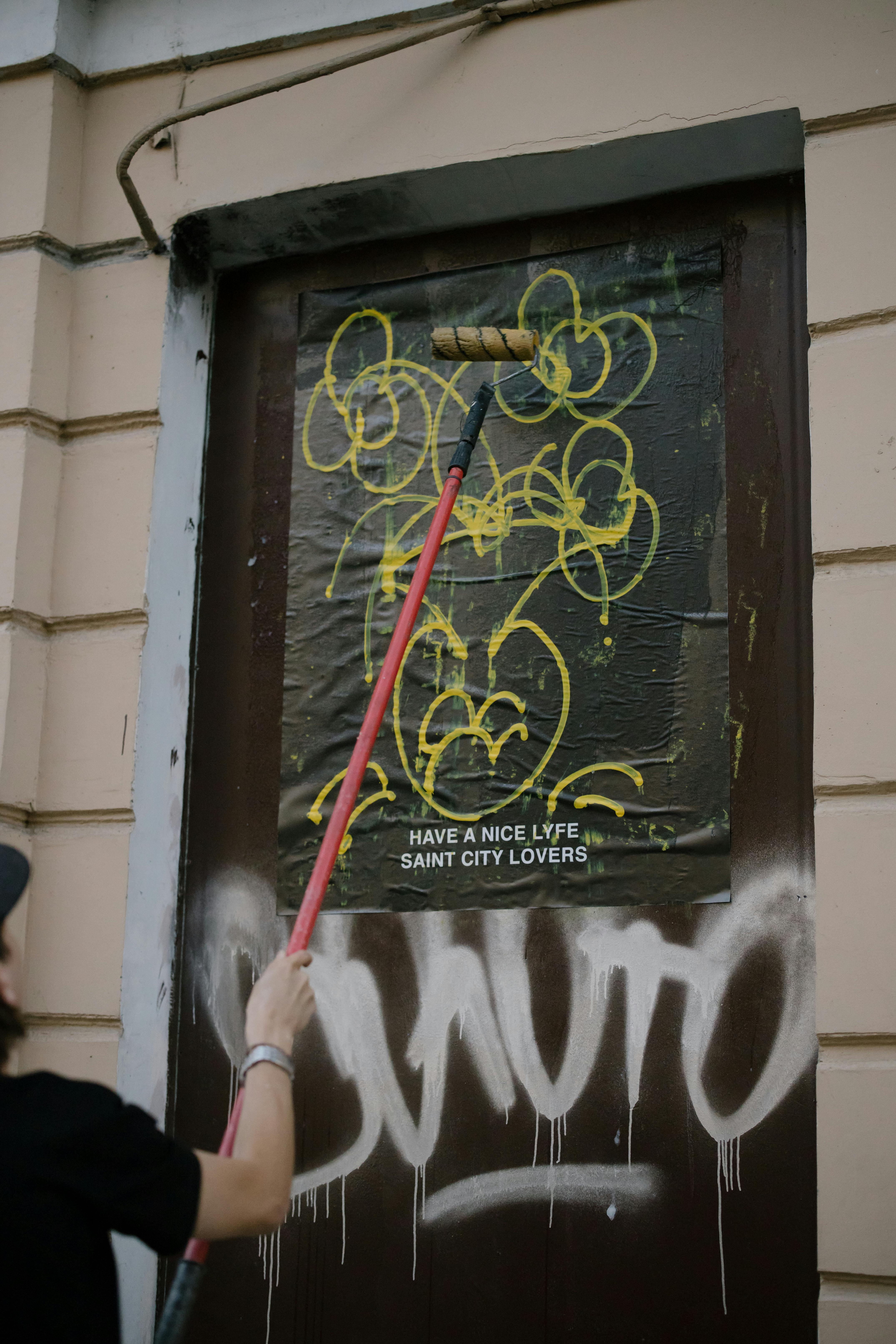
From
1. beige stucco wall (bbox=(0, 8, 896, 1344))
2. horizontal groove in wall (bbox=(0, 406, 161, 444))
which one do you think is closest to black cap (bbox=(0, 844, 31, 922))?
beige stucco wall (bbox=(0, 8, 896, 1344))

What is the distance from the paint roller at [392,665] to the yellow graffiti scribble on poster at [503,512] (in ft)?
0.21

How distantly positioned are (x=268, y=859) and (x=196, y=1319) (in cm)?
121

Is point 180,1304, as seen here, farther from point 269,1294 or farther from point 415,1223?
point 269,1294

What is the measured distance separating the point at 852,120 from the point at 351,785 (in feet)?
6.97

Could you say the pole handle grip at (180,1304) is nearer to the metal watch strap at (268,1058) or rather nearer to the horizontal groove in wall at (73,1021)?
the metal watch strap at (268,1058)

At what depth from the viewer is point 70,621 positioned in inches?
155

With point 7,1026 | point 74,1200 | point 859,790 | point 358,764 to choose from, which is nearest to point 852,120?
point 859,790

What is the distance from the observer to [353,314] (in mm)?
→ 4141

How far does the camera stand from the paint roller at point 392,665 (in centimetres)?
222

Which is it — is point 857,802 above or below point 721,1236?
above

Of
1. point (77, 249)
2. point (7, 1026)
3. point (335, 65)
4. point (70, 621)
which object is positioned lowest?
point (7, 1026)

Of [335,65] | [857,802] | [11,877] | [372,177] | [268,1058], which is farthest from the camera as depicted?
[372,177]

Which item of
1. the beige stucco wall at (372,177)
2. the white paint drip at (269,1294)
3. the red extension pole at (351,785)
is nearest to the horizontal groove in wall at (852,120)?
the beige stucco wall at (372,177)

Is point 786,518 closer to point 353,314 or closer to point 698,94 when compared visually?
point 698,94
